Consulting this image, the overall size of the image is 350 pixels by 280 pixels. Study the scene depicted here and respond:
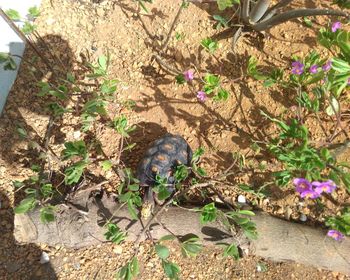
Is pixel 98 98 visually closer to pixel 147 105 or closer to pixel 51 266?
pixel 147 105

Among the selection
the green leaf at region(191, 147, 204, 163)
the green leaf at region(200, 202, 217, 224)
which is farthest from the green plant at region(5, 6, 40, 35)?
the green leaf at region(200, 202, 217, 224)

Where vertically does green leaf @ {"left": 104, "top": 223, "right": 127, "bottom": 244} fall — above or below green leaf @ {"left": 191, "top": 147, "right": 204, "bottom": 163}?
below

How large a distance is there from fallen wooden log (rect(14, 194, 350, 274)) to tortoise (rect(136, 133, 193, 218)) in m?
0.14

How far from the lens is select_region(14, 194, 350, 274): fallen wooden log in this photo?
172cm

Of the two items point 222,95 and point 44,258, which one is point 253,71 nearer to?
point 222,95

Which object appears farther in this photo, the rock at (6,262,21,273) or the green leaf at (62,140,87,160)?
the rock at (6,262,21,273)

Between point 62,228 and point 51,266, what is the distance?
0.28 m

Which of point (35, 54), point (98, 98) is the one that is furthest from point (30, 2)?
point (98, 98)

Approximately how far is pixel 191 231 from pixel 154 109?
716mm

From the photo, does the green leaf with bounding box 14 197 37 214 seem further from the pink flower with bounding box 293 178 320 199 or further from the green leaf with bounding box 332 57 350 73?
the green leaf with bounding box 332 57 350 73

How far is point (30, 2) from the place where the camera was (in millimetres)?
2344

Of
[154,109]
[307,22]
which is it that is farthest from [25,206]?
[307,22]

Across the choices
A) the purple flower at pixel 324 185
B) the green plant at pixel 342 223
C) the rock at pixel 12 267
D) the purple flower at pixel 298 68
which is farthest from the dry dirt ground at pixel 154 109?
the purple flower at pixel 324 185

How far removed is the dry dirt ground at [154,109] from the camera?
1.89 metres
